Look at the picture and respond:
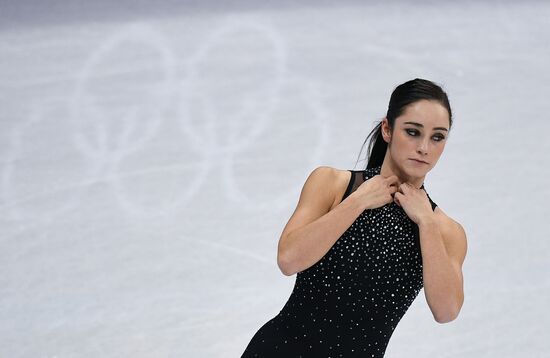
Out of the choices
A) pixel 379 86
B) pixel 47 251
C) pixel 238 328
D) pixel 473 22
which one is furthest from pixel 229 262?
pixel 473 22

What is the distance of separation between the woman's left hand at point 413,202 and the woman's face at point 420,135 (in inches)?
1.7

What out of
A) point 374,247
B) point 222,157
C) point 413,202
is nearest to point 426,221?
point 413,202

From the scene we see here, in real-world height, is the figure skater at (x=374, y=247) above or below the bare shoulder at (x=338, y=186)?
below

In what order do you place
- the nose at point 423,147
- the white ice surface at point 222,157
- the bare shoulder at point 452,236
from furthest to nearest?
the white ice surface at point 222,157 < the bare shoulder at point 452,236 < the nose at point 423,147

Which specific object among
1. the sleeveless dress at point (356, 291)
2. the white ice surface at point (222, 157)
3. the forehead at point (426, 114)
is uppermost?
the white ice surface at point (222, 157)

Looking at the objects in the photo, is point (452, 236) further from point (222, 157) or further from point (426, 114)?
point (222, 157)

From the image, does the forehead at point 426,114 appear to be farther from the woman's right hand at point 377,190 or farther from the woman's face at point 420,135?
the woman's right hand at point 377,190

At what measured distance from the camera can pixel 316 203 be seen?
2184mm

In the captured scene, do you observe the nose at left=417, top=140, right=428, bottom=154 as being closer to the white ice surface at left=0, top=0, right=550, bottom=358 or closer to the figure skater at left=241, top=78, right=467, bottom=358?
the figure skater at left=241, top=78, right=467, bottom=358

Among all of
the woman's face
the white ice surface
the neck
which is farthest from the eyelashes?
the white ice surface

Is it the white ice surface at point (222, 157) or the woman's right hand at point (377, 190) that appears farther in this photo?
the white ice surface at point (222, 157)

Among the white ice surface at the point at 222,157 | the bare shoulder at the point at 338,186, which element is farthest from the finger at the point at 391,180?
the white ice surface at the point at 222,157

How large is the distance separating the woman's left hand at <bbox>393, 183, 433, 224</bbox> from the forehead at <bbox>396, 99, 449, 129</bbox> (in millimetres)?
152

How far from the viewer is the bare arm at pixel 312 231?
2.07m
